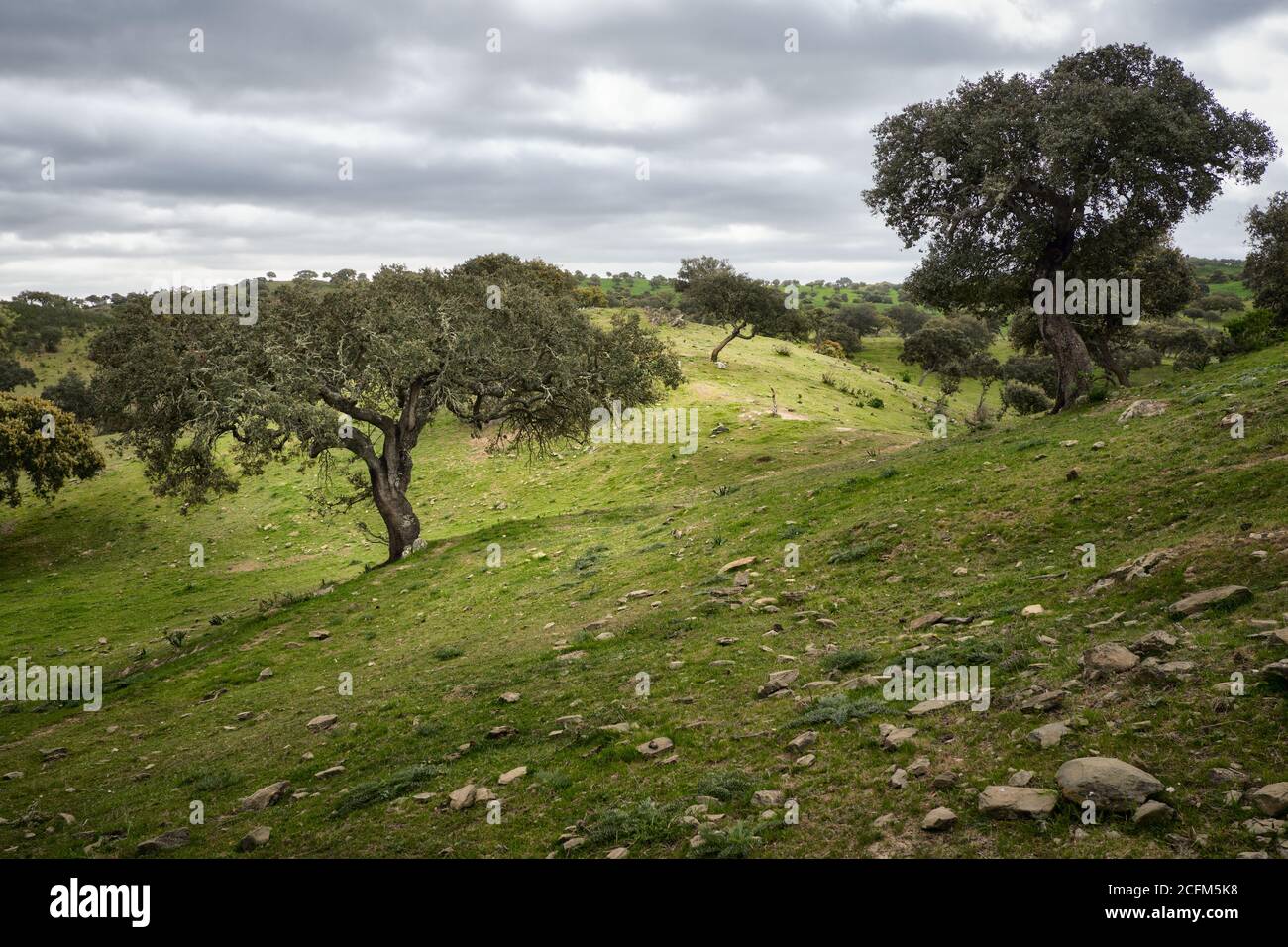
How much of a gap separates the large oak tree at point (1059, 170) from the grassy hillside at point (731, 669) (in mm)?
6279

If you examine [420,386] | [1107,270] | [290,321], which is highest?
[1107,270]

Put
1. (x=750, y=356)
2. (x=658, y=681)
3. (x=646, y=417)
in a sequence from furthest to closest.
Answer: (x=750, y=356) < (x=646, y=417) < (x=658, y=681)

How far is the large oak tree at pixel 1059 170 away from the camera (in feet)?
79.6

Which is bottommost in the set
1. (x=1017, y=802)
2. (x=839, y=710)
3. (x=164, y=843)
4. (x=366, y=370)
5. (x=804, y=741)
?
(x=164, y=843)

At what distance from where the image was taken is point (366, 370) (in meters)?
24.1

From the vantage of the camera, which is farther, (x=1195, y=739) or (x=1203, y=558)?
(x=1203, y=558)

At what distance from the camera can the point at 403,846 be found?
8.15 meters

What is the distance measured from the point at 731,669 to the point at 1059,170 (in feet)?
69.3

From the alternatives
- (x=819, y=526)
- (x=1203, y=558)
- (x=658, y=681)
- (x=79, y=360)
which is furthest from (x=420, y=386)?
(x=79, y=360)

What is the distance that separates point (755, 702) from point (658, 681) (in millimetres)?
1977

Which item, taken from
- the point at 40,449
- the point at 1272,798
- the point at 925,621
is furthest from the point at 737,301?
the point at 1272,798

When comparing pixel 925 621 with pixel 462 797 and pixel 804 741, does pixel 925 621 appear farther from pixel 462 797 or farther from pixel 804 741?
pixel 462 797

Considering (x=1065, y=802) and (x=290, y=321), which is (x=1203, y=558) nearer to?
(x=1065, y=802)
